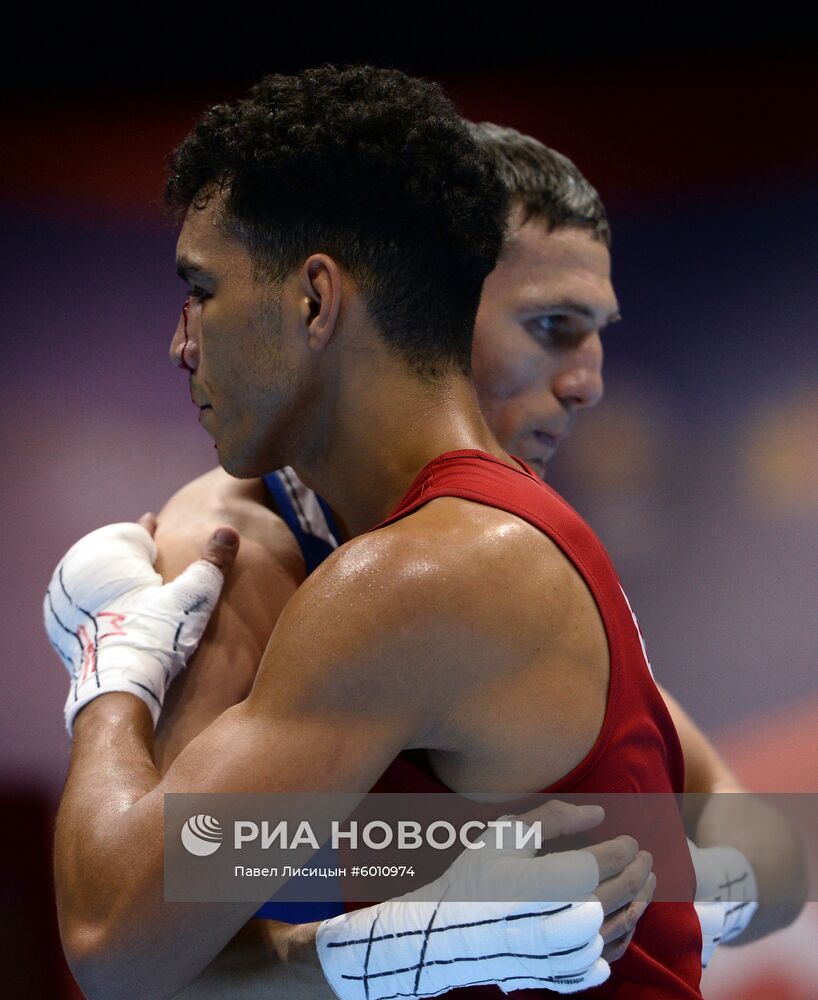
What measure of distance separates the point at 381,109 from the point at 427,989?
0.81 m

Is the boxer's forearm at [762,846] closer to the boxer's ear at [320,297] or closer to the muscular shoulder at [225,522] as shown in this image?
the muscular shoulder at [225,522]

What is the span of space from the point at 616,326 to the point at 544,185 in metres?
1.02

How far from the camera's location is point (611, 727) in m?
1.03

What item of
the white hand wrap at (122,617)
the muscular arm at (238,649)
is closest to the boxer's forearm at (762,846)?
the muscular arm at (238,649)

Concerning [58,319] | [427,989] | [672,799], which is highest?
[58,319]

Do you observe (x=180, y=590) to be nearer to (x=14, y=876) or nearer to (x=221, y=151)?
(x=221, y=151)

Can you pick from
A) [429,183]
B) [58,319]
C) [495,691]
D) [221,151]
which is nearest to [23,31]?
[58,319]

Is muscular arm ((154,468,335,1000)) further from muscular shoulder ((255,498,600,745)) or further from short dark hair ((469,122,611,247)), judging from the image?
short dark hair ((469,122,611,247))

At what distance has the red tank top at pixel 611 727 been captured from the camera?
1.04 meters

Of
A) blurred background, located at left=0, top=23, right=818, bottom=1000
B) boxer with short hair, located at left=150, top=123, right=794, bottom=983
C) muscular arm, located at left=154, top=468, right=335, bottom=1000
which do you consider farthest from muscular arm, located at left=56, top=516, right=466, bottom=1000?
blurred background, located at left=0, top=23, right=818, bottom=1000

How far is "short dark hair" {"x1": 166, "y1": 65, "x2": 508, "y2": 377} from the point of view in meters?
1.15

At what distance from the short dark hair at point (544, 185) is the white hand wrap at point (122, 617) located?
74 centimetres

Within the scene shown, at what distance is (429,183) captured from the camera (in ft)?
3.82

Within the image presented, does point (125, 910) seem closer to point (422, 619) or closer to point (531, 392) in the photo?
point (422, 619)
